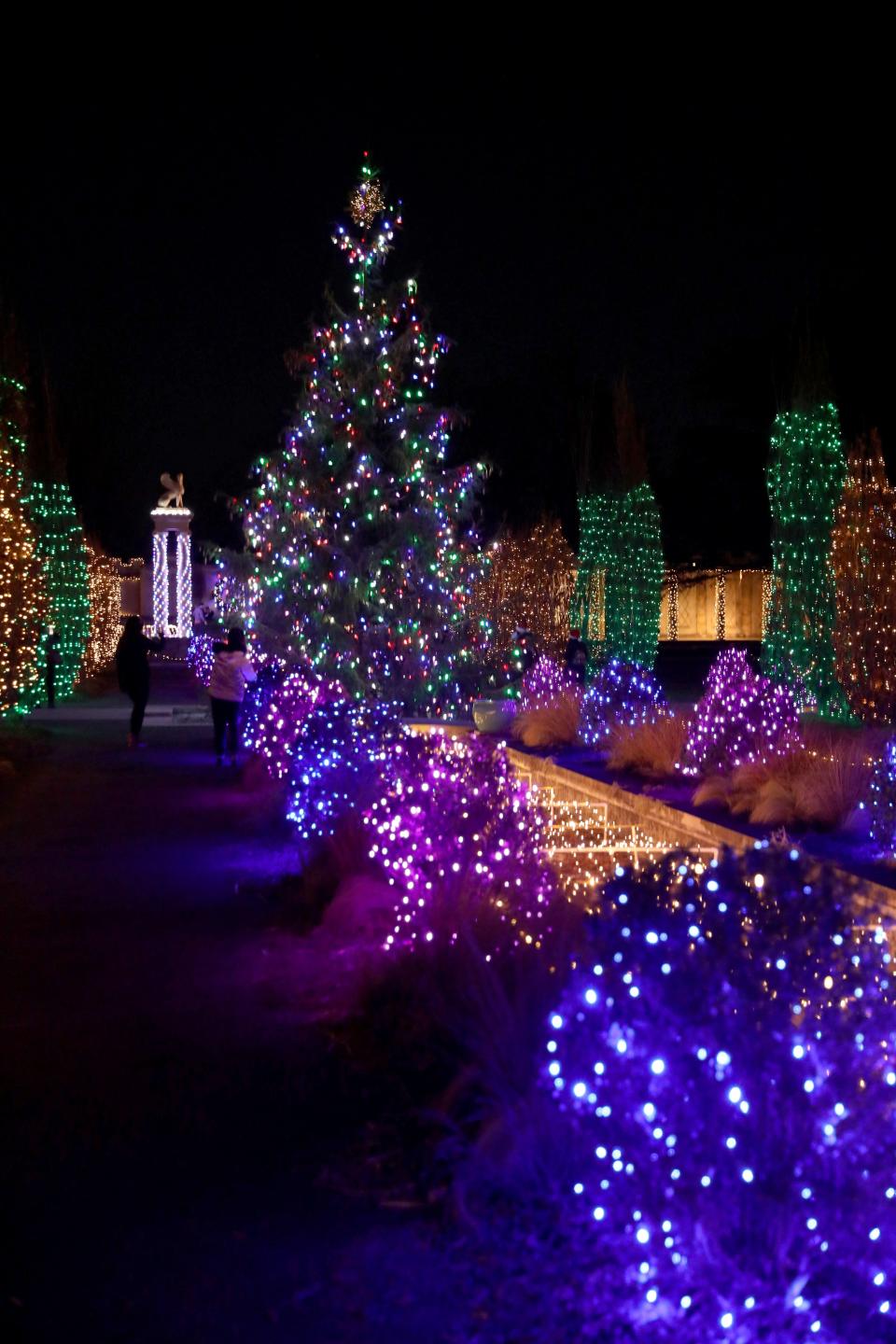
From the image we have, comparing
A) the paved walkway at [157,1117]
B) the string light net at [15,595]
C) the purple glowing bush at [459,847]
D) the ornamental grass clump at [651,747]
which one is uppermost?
the string light net at [15,595]

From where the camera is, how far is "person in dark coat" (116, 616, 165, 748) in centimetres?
2228

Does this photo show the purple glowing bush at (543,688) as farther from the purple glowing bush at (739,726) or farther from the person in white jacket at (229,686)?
the purple glowing bush at (739,726)

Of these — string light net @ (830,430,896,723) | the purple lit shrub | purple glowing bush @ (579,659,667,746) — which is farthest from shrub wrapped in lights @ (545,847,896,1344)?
the purple lit shrub

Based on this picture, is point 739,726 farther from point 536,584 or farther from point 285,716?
point 536,584

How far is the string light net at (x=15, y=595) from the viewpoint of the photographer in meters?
19.8

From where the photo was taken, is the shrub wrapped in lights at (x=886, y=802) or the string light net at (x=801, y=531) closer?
the shrub wrapped in lights at (x=886, y=802)

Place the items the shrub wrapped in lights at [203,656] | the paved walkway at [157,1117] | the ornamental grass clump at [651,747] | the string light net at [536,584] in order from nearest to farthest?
the paved walkway at [157,1117] < the ornamental grass clump at [651,747] < the shrub wrapped in lights at [203,656] < the string light net at [536,584]

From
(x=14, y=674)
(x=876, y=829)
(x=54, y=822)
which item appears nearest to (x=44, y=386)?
(x=14, y=674)

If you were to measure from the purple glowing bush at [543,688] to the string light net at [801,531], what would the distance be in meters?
4.98

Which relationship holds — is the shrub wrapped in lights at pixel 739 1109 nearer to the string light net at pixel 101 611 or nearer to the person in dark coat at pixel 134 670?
the person in dark coat at pixel 134 670

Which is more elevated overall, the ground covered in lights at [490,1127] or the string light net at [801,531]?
the string light net at [801,531]

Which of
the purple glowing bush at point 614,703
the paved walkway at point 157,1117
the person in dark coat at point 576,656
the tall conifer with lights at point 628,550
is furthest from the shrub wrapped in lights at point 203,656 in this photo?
the paved walkway at point 157,1117

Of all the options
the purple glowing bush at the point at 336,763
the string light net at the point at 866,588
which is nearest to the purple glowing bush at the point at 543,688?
the string light net at the point at 866,588

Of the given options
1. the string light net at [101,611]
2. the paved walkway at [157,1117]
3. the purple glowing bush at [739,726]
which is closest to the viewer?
the paved walkway at [157,1117]
